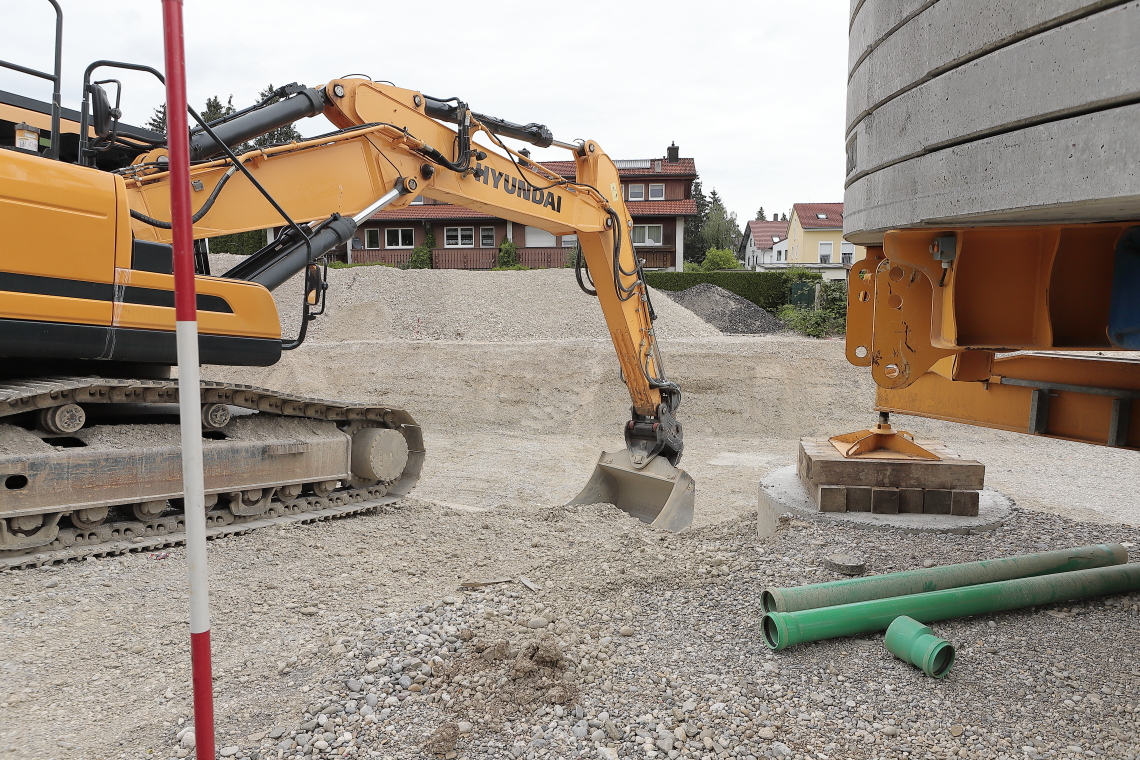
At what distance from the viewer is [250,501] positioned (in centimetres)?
578

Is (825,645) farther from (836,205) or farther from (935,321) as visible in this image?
(836,205)

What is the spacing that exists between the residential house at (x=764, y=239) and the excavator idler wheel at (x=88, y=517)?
188ft

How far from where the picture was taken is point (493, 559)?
5.28m

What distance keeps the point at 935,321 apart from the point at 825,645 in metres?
1.44

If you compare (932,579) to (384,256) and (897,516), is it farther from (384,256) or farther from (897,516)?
(384,256)

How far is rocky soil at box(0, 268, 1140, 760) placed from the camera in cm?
270

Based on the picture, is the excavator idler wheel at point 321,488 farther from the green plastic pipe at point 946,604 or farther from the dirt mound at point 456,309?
the dirt mound at point 456,309

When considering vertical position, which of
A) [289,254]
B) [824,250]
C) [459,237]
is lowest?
[289,254]

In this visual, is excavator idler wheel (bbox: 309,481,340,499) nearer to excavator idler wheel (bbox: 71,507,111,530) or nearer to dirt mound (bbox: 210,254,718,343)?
excavator idler wheel (bbox: 71,507,111,530)

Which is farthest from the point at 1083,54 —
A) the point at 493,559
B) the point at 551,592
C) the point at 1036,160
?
the point at 493,559

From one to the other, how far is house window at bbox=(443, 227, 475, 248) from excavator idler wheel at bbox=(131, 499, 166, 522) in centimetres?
3072

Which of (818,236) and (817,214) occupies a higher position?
(817,214)

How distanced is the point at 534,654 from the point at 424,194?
4155 millimetres

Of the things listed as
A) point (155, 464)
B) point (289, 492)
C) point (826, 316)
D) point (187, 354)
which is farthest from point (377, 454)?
point (826, 316)
